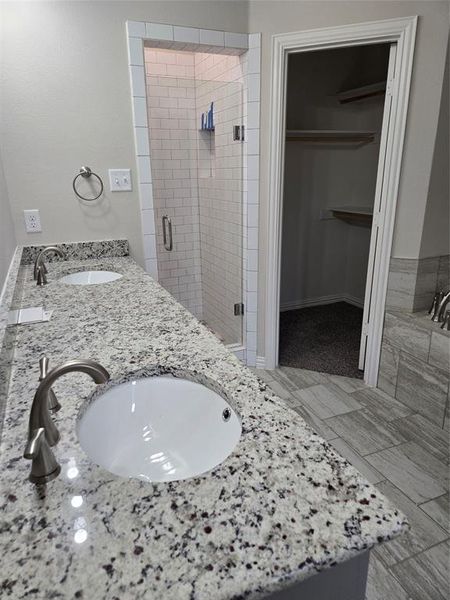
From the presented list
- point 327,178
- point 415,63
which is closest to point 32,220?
point 415,63

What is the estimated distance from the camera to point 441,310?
2.16 m

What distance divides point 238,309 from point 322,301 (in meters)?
1.61

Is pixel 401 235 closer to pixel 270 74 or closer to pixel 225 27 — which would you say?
pixel 270 74

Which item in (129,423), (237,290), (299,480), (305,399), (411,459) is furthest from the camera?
(237,290)

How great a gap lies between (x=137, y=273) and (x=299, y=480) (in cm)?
155

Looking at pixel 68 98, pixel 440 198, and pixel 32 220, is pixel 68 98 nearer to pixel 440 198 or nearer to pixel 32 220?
pixel 32 220

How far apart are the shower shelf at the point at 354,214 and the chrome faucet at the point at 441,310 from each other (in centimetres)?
141

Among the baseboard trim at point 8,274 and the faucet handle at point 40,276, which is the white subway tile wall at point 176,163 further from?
the faucet handle at point 40,276

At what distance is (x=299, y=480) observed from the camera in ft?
2.15

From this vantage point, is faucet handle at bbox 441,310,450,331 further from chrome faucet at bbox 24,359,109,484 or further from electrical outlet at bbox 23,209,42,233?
electrical outlet at bbox 23,209,42,233

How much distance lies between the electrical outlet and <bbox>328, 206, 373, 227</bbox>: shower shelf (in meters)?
2.60

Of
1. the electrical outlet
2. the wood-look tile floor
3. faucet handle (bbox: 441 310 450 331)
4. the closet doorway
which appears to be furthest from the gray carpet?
the electrical outlet

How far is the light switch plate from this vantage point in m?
2.25

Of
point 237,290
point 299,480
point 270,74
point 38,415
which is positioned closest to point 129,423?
point 38,415
